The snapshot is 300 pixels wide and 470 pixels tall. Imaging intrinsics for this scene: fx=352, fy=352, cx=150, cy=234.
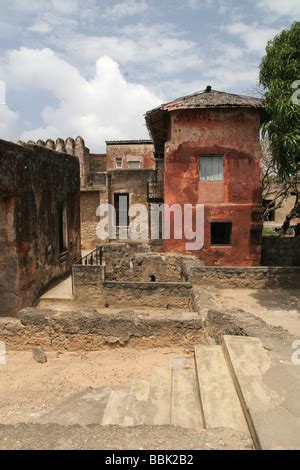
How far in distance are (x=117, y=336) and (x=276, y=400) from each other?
3.38 metres

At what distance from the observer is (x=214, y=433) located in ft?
10.0

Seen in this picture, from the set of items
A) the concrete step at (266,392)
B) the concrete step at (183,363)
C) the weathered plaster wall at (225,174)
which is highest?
the weathered plaster wall at (225,174)

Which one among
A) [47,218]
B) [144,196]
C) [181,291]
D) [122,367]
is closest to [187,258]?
[181,291]

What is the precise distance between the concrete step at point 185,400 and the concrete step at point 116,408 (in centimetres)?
54

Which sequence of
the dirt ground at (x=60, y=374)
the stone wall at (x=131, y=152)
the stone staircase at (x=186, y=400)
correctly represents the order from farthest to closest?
the stone wall at (x=131, y=152) < the dirt ground at (x=60, y=374) < the stone staircase at (x=186, y=400)

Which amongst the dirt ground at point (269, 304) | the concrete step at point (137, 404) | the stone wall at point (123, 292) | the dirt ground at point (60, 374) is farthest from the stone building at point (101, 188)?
the concrete step at point (137, 404)

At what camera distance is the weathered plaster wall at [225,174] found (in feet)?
44.4

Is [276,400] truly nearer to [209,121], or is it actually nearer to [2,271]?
[2,271]

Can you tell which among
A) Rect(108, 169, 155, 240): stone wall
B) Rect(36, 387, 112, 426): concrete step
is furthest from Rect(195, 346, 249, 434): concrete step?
Rect(108, 169, 155, 240): stone wall

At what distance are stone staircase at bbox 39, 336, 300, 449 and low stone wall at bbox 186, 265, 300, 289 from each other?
601cm

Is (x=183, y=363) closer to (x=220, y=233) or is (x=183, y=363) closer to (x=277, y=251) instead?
(x=220, y=233)

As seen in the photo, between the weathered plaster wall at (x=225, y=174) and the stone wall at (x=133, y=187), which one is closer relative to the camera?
the weathered plaster wall at (x=225, y=174)

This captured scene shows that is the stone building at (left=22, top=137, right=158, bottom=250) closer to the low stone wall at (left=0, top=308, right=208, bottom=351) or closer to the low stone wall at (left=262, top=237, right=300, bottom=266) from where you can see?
the low stone wall at (left=262, top=237, right=300, bottom=266)

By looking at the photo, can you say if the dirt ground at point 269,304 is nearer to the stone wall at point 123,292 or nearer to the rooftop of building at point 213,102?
the stone wall at point 123,292
